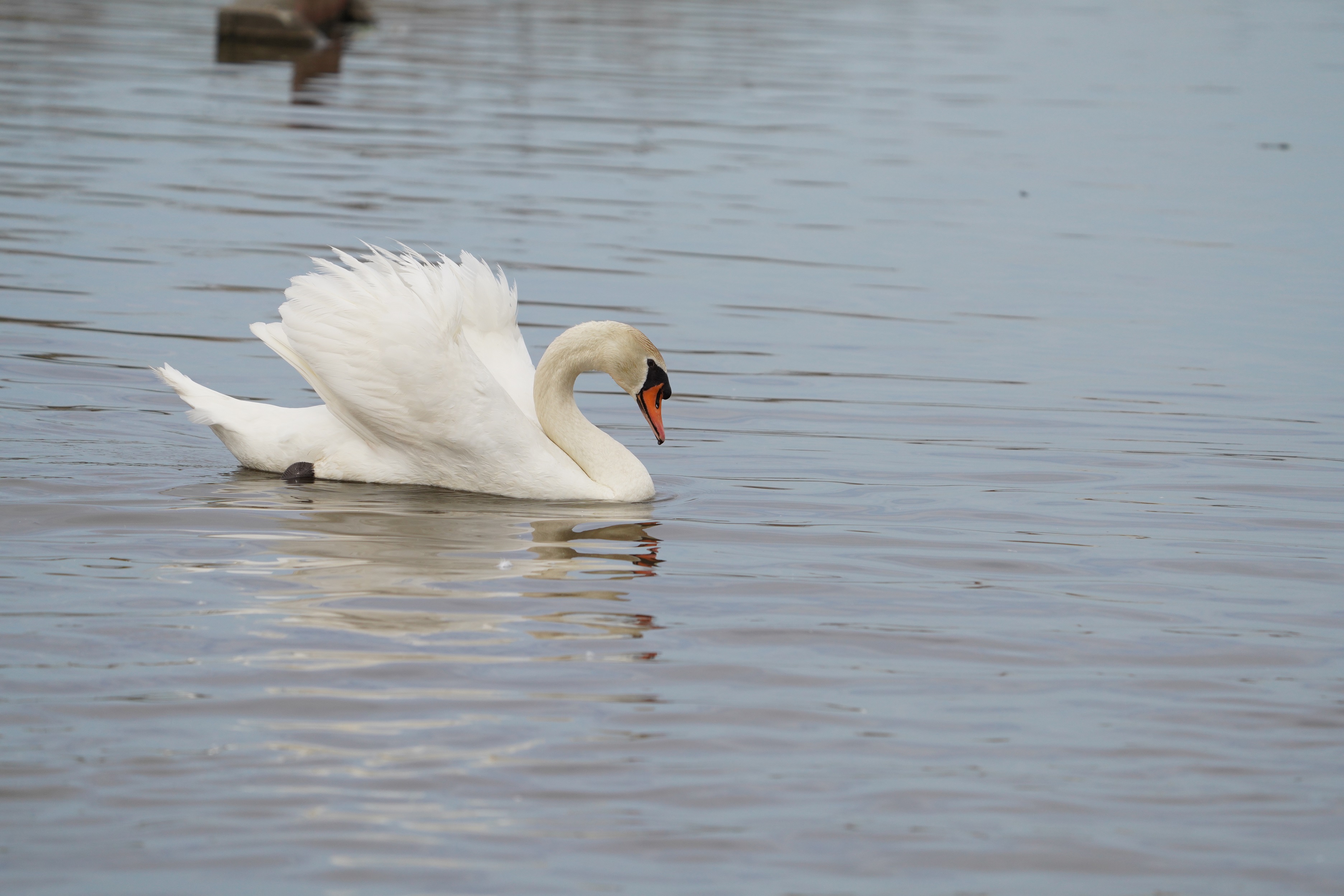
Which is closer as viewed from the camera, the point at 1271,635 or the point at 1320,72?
the point at 1271,635

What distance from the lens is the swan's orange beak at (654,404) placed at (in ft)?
27.0

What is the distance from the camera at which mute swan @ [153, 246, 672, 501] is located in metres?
7.73

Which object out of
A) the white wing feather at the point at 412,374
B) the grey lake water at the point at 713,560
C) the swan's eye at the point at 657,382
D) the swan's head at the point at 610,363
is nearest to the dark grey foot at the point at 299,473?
the grey lake water at the point at 713,560

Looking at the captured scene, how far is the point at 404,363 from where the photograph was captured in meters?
7.64

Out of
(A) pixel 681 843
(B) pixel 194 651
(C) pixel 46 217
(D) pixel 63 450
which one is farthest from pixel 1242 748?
(C) pixel 46 217

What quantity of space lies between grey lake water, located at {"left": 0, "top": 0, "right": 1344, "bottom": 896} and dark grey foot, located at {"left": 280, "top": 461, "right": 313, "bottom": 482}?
4.6 inches

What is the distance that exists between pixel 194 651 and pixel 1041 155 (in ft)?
58.7

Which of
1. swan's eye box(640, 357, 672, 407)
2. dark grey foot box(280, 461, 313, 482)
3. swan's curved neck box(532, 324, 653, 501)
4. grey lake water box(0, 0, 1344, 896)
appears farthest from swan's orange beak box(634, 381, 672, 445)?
dark grey foot box(280, 461, 313, 482)

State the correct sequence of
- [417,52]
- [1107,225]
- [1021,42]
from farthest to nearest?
[1021,42] < [417,52] < [1107,225]

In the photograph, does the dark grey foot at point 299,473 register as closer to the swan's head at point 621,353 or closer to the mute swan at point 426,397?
the mute swan at point 426,397

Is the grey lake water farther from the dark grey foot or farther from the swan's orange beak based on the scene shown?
the swan's orange beak

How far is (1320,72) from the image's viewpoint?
3197 cm

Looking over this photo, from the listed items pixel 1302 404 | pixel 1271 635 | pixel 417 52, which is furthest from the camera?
pixel 417 52

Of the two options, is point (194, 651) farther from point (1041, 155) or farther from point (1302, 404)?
point (1041, 155)
